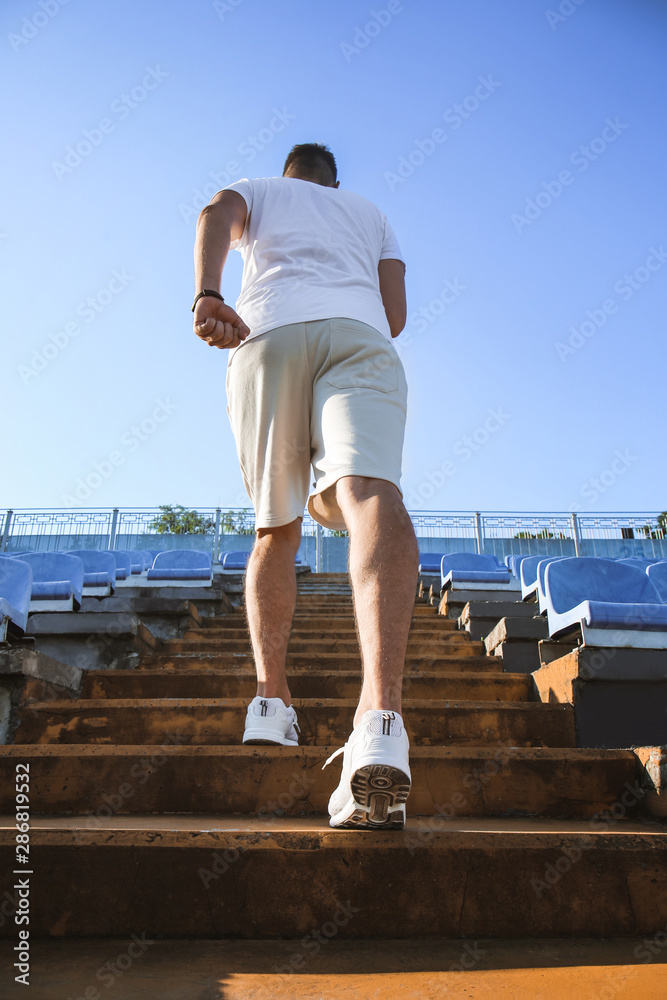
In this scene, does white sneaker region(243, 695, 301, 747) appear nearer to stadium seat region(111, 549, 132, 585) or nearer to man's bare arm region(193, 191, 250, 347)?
man's bare arm region(193, 191, 250, 347)

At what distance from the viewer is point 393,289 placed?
2.22 m

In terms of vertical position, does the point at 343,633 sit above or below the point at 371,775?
above

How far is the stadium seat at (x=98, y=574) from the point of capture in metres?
6.01

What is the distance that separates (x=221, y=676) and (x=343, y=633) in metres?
1.65

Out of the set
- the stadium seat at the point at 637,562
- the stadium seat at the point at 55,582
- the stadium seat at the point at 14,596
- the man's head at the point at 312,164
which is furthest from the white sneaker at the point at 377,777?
the stadium seat at the point at 55,582

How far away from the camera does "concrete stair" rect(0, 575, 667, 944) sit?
1.15 meters

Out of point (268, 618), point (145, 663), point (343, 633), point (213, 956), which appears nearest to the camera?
point (213, 956)

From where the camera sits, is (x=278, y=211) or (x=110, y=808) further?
(x=278, y=211)

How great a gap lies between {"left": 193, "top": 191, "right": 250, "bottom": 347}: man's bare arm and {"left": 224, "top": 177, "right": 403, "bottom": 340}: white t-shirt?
0.06 m

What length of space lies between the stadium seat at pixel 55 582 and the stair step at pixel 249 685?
169 centimetres

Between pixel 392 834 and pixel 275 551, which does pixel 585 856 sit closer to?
pixel 392 834

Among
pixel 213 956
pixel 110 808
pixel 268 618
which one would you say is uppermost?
pixel 268 618

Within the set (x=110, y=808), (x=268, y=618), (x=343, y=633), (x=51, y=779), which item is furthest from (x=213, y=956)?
(x=343, y=633)

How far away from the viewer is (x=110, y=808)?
1.60 metres
